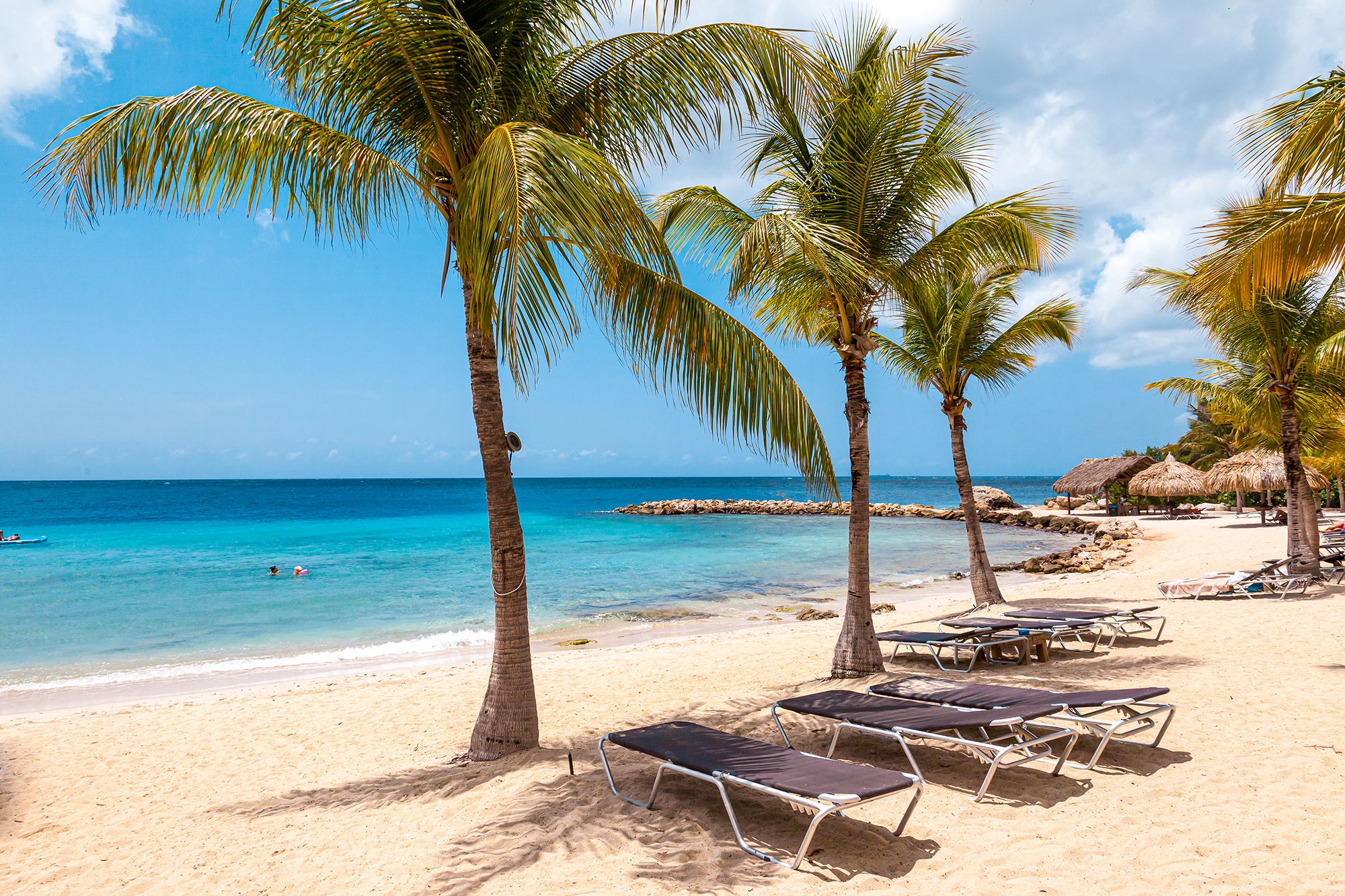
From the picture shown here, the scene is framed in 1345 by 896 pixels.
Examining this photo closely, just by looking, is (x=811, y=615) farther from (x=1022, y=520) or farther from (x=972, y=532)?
(x=1022, y=520)

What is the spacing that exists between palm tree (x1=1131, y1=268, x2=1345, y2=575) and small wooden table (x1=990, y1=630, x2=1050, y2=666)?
5.31 metres

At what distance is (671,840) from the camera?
363 cm

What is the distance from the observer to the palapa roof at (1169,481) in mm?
29078

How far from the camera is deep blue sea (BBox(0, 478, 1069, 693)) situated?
11992 mm

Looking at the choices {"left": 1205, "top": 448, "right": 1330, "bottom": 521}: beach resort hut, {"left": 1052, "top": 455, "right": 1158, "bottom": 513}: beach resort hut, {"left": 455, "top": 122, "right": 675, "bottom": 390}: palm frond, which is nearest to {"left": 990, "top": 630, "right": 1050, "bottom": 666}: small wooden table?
{"left": 455, "top": 122, "right": 675, "bottom": 390}: palm frond

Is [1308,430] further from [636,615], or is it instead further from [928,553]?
[636,615]

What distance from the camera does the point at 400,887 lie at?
A: 3346mm

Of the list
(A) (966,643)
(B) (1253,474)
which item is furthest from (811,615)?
(B) (1253,474)

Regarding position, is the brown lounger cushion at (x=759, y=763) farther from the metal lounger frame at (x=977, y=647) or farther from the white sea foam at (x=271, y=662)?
the white sea foam at (x=271, y=662)

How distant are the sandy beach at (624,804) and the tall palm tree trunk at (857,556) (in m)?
0.31

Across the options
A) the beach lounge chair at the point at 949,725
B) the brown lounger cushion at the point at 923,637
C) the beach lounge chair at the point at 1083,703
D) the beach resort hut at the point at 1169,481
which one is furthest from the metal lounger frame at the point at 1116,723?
the beach resort hut at the point at 1169,481

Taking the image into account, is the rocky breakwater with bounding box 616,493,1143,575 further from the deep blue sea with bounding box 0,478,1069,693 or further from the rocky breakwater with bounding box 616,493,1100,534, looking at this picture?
the deep blue sea with bounding box 0,478,1069,693

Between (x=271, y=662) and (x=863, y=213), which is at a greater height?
(x=863, y=213)

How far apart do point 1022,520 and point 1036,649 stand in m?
31.8
